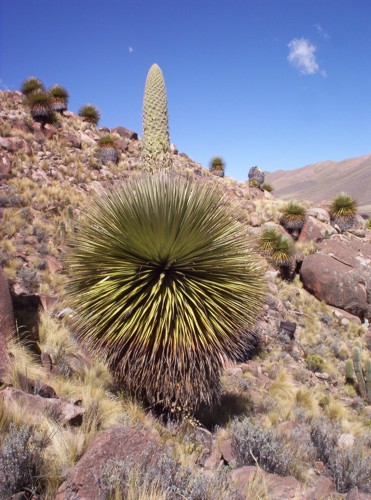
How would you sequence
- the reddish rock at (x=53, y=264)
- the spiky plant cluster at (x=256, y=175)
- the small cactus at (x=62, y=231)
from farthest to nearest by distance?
1. the spiky plant cluster at (x=256, y=175)
2. the small cactus at (x=62, y=231)
3. the reddish rock at (x=53, y=264)

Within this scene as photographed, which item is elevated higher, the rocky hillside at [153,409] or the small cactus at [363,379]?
the rocky hillside at [153,409]

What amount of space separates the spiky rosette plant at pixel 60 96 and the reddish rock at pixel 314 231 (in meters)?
15.5

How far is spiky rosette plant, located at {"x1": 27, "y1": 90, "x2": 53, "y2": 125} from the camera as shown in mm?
18141

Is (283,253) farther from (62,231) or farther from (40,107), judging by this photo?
(40,107)

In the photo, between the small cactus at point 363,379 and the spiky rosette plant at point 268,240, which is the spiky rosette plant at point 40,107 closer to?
the spiky rosette plant at point 268,240

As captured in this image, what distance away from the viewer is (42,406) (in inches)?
145

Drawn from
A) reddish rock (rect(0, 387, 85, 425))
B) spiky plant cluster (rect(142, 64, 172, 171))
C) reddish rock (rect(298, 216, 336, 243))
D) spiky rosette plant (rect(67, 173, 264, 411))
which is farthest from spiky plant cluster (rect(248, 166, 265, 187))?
reddish rock (rect(0, 387, 85, 425))

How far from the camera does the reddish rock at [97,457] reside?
2.61 metres

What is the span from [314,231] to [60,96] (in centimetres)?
1672

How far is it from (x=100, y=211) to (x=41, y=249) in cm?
526

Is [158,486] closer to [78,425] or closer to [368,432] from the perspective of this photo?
[78,425]

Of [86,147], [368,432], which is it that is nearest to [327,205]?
[86,147]

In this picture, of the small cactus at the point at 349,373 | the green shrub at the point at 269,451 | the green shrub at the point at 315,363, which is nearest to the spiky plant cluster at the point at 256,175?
the green shrub at the point at 315,363

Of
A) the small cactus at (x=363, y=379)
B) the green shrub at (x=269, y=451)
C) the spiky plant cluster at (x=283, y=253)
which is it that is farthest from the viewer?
the spiky plant cluster at (x=283, y=253)
